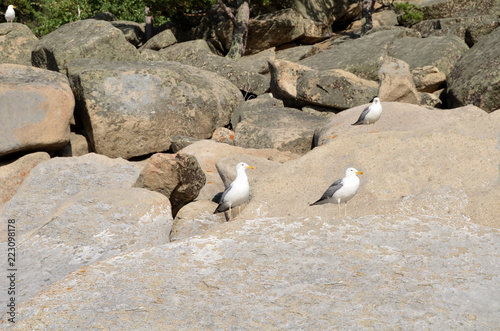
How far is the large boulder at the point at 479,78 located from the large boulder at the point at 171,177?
9.52 meters

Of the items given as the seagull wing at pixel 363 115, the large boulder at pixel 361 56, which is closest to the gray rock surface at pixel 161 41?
the large boulder at pixel 361 56

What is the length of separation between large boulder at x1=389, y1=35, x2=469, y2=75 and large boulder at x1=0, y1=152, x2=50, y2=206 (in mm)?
13161

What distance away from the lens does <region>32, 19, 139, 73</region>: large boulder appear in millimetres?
18844

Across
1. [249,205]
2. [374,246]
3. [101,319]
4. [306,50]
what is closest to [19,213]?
[249,205]

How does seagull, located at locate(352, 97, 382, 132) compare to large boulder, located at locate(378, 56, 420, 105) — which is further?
large boulder, located at locate(378, 56, 420, 105)

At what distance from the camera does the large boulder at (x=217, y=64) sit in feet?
65.2

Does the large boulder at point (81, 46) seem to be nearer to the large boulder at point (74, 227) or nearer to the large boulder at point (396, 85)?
the large boulder at point (74, 227)

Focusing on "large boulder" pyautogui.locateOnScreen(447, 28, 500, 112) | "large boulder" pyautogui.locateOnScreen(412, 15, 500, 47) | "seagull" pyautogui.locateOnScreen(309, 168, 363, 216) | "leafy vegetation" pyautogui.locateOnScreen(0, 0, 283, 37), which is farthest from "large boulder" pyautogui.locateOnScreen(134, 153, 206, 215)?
"leafy vegetation" pyautogui.locateOnScreen(0, 0, 283, 37)

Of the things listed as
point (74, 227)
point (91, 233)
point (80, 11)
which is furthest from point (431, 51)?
point (80, 11)

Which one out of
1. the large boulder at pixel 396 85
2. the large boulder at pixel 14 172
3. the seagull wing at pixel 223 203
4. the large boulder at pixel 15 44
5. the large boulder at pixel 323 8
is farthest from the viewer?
the large boulder at pixel 323 8

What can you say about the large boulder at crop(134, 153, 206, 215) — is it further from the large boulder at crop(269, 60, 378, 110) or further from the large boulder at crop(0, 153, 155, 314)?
the large boulder at crop(269, 60, 378, 110)

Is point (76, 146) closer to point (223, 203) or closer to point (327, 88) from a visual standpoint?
point (327, 88)

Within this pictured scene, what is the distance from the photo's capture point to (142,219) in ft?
28.9

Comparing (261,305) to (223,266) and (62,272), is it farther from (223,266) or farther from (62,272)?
(62,272)
